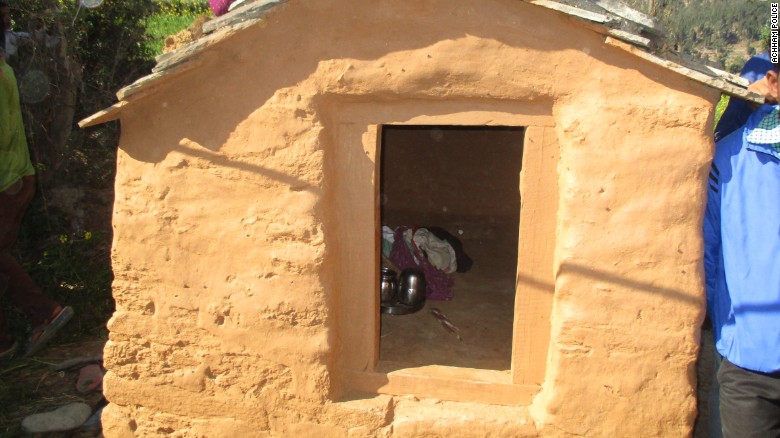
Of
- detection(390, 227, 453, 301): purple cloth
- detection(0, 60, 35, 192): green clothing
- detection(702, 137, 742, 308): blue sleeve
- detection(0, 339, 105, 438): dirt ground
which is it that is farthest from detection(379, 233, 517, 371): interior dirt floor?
detection(0, 60, 35, 192): green clothing

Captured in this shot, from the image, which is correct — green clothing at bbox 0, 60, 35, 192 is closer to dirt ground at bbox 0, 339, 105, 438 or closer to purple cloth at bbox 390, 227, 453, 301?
dirt ground at bbox 0, 339, 105, 438

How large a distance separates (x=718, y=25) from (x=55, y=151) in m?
16.5

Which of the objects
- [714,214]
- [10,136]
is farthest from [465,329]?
[10,136]

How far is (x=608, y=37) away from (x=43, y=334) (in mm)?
5036

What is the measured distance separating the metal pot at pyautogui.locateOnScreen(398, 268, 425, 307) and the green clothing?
3.27 meters

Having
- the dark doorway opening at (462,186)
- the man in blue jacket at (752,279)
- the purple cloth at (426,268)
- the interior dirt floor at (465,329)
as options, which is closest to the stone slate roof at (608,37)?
the man in blue jacket at (752,279)

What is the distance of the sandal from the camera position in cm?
539

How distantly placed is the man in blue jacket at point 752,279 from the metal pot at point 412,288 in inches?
114

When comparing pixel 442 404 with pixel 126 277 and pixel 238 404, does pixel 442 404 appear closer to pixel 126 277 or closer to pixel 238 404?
pixel 238 404

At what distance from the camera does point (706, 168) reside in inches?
115

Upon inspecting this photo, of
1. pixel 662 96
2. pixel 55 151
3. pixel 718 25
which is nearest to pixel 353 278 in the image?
pixel 662 96

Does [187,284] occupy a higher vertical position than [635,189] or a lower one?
lower

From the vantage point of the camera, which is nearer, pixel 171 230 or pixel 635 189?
pixel 635 189

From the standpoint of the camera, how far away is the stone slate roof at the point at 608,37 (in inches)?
109
